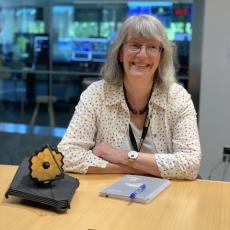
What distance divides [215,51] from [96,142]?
170cm

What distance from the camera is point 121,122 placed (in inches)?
76.5

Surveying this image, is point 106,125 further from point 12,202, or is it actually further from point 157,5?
point 157,5

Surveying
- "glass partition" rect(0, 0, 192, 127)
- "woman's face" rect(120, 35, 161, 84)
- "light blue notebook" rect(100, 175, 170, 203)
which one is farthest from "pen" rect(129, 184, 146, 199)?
"glass partition" rect(0, 0, 192, 127)

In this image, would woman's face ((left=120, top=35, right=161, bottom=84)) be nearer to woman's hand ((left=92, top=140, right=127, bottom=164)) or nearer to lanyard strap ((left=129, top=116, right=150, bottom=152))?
lanyard strap ((left=129, top=116, right=150, bottom=152))

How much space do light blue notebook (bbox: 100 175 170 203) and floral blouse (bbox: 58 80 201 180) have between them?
207 mm

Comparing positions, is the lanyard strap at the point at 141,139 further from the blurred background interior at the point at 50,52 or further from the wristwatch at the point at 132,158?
the blurred background interior at the point at 50,52

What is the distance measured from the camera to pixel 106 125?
6.31 feet

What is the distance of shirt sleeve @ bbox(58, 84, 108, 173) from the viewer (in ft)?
5.69

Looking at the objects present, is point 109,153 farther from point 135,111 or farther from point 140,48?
point 140,48

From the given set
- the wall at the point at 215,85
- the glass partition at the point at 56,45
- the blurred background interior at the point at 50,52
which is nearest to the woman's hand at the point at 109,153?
the wall at the point at 215,85

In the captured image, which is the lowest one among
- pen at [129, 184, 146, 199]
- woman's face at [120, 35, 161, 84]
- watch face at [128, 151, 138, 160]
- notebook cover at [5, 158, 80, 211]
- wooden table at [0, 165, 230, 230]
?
wooden table at [0, 165, 230, 230]

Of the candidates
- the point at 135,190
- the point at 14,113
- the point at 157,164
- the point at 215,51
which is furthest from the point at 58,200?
the point at 14,113

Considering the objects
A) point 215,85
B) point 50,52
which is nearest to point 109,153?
point 215,85

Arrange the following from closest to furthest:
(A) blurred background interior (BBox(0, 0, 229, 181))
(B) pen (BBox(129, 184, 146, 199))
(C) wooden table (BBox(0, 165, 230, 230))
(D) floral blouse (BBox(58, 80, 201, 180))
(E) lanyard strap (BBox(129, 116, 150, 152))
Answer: (C) wooden table (BBox(0, 165, 230, 230)) < (B) pen (BBox(129, 184, 146, 199)) < (D) floral blouse (BBox(58, 80, 201, 180)) < (E) lanyard strap (BBox(129, 116, 150, 152)) < (A) blurred background interior (BBox(0, 0, 229, 181))
